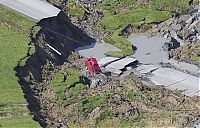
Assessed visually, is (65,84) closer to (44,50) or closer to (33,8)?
(44,50)

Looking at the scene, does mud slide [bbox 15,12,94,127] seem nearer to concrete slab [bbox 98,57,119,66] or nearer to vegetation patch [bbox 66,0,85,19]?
vegetation patch [bbox 66,0,85,19]

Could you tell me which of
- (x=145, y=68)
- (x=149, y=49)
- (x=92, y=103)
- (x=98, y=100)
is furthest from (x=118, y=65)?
(x=92, y=103)

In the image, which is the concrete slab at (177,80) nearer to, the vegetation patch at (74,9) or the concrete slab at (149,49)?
the concrete slab at (149,49)

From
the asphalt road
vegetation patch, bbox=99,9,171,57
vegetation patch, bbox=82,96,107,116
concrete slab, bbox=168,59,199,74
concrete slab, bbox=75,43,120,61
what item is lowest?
vegetation patch, bbox=82,96,107,116

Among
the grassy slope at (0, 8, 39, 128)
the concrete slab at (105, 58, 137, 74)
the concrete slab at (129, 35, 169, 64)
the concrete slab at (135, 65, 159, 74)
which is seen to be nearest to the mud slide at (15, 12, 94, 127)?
the grassy slope at (0, 8, 39, 128)

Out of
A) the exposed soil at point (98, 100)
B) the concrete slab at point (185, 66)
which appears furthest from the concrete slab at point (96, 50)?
the concrete slab at point (185, 66)

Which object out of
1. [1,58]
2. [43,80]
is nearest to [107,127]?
[43,80]
